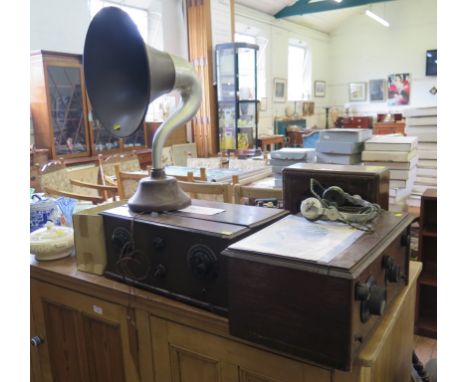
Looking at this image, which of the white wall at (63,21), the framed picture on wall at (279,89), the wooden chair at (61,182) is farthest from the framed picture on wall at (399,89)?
the wooden chair at (61,182)

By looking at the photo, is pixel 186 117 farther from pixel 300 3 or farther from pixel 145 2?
pixel 300 3

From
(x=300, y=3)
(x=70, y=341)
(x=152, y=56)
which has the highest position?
(x=300, y=3)

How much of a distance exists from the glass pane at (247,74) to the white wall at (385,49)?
17.1ft

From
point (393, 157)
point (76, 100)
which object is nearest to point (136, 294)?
point (393, 157)

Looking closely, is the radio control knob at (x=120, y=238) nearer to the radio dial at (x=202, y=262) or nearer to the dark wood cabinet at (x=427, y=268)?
the radio dial at (x=202, y=262)

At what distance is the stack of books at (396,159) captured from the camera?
2375mm

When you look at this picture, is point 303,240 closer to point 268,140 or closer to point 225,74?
point 225,74

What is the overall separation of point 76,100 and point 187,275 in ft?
12.3

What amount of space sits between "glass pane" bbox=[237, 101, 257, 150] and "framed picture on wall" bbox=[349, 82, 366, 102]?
5219 mm

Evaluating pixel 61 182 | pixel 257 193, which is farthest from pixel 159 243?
pixel 61 182

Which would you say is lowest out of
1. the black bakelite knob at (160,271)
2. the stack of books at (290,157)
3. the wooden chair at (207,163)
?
the black bakelite knob at (160,271)

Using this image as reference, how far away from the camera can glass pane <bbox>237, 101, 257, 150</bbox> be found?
625 centimetres

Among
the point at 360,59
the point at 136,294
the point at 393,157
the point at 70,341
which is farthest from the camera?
the point at 360,59

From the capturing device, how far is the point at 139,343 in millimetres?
1224
